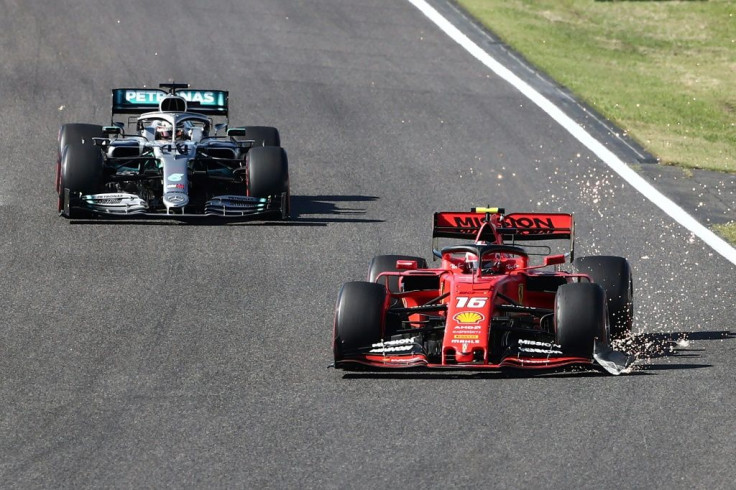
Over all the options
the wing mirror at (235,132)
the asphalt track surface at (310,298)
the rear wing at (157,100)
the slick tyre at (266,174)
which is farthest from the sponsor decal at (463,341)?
the rear wing at (157,100)

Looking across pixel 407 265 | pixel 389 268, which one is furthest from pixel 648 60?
pixel 407 265

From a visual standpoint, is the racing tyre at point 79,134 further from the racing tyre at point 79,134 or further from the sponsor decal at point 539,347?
the sponsor decal at point 539,347

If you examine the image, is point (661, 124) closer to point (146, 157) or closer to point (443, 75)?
point (443, 75)

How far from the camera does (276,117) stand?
29.4 metres

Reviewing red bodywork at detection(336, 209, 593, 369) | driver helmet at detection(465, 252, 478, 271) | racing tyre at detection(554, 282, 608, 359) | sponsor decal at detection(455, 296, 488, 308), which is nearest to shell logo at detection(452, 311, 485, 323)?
red bodywork at detection(336, 209, 593, 369)

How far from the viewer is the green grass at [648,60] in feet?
93.4

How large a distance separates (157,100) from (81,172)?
249 centimetres

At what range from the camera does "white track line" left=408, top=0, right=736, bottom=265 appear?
21.9m

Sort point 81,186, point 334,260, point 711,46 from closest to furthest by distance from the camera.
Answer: point 334,260, point 81,186, point 711,46

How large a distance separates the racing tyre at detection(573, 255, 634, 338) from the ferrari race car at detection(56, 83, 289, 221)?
23.8ft

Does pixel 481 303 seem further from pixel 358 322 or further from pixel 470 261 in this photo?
pixel 470 261

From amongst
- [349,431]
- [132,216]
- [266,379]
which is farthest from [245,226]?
[349,431]

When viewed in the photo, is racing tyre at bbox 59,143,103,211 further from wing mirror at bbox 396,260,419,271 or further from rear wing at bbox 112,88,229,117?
wing mirror at bbox 396,260,419,271

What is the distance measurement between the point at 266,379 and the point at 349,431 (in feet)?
6.20
